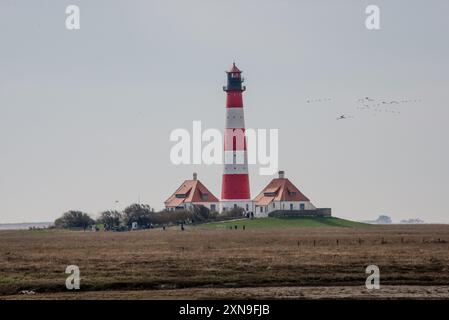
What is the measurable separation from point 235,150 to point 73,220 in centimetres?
2447

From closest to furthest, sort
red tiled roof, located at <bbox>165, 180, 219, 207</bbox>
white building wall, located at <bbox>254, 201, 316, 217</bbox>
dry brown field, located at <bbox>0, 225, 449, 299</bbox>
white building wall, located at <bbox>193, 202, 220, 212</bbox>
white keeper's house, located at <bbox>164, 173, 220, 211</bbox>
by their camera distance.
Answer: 1. dry brown field, located at <bbox>0, 225, 449, 299</bbox>
2. white building wall, located at <bbox>254, 201, 316, 217</bbox>
3. white building wall, located at <bbox>193, 202, 220, 212</bbox>
4. white keeper's house, located at <bbox>164, 173, 220, 211</bbox>
5. red tiled roof, located at <bbox>165, 180, 219, 207</bbox>

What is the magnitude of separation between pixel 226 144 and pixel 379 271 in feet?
295

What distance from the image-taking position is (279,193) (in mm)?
172875

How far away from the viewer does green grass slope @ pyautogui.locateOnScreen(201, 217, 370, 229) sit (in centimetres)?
14775

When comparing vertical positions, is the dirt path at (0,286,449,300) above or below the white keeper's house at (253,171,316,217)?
below

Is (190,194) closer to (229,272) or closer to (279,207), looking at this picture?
(279,207)

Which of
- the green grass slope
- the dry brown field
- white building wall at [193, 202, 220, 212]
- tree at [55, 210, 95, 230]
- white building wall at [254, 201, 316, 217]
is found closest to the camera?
the dry brown field

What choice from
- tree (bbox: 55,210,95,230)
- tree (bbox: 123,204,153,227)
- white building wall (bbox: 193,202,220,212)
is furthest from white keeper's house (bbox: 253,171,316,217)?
tree (bbox: 55,210,95,230)

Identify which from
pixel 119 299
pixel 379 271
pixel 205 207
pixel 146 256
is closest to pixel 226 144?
pixel 205 207

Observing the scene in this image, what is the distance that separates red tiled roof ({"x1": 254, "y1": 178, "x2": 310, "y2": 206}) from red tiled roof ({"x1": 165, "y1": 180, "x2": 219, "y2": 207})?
7.17 m

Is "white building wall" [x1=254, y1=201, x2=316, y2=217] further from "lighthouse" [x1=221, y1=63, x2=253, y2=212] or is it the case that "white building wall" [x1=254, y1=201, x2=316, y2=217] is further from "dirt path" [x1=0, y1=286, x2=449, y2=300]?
"dirt path" [x1=0, y1=286, x2=449, y2=300]

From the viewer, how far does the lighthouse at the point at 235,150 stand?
500ft

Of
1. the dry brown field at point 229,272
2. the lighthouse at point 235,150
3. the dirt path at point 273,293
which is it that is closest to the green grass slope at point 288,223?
the lighthouse at point 235,150

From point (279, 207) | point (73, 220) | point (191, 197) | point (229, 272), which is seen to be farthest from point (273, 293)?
point (191, 197)
